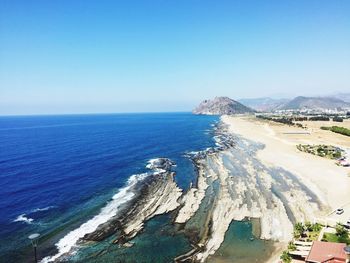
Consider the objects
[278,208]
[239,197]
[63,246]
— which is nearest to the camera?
[63,246]

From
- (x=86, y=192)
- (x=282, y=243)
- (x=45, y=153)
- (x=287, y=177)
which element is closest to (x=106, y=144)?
(x=45, y=153)

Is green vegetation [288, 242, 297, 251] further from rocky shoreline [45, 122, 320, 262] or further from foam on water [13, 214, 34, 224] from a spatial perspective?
foam on water [13, 214, 34, 224]

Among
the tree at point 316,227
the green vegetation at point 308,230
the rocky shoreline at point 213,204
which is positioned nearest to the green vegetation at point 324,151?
the rocky shoreline at point 213,204

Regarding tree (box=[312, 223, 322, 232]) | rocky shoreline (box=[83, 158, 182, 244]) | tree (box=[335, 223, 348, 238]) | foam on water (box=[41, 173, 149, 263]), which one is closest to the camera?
tree (box=[335, 223, 348, 238])

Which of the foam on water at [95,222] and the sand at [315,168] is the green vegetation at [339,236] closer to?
the sand at [315,168]

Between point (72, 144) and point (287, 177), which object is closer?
→ point (287, 177)

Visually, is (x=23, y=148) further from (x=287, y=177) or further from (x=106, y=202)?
(x=287, y=177)

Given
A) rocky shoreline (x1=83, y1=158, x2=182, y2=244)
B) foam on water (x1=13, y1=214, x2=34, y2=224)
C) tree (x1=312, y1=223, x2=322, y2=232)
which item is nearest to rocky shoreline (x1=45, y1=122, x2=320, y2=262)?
rocky shoreline (x1=83, y1=158, x2=182, y2=244)

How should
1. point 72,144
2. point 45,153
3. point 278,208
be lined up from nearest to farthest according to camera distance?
point 278,208
point 45,153
point 72,144
